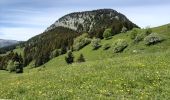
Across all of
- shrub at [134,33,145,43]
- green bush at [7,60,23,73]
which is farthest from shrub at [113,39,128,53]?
green bush at [7,60,23,73]

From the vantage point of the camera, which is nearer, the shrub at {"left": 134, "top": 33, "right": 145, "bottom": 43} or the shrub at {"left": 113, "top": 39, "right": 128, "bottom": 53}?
the shrub at {"left": 134, "top": 33, "right": 145, "bottom": 43}

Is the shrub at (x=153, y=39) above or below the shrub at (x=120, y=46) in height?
above

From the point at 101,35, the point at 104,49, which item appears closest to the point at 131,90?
the point at 104,49

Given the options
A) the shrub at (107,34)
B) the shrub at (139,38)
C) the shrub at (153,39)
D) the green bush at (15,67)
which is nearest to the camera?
the shrub at (153,39)

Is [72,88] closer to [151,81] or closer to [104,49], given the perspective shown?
[151,81]

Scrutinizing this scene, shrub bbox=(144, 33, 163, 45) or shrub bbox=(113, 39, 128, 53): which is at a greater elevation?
shrub bbox=(144, 33, 163, 45)

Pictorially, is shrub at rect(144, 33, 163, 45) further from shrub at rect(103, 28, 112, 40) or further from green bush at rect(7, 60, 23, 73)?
shrub at rect(103, 28, 112, 40)

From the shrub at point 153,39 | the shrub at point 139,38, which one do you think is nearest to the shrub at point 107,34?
the shrub at point 139,38

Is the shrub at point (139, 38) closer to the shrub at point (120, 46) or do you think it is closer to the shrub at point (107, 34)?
the shrub at point (120, 46)

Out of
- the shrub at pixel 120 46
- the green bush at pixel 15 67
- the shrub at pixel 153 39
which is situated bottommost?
the green bush at pixel 15 67

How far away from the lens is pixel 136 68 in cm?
3484

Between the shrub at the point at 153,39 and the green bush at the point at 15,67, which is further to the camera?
the green bush at the point at 15,67

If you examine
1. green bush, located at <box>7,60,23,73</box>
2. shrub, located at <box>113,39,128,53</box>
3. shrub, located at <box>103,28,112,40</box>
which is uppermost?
shrub, located at <box>103,28,112,40</box>

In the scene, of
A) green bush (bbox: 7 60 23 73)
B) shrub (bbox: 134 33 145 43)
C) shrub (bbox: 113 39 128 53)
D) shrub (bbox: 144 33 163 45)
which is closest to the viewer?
shrub (bbox: 144 33 163 45)
